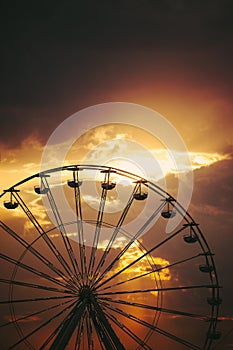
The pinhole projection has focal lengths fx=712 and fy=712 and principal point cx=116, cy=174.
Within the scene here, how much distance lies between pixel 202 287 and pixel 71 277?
9090 mm

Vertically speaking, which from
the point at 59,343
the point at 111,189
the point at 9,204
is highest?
the point at 111,189

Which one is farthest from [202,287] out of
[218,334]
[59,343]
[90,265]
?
[59,343]

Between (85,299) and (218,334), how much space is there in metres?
9.56

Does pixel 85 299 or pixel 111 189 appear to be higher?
pixel 111 189

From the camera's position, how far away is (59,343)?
41312 millimetres

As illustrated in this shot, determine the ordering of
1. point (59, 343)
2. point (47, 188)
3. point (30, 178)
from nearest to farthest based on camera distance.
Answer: point (59, 343) < point (30, 178) < point (47, 188)

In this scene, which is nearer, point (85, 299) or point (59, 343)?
point (59, 343)

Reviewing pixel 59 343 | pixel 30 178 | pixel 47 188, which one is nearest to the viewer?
pixel 59 343

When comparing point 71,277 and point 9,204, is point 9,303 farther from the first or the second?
point 9,204

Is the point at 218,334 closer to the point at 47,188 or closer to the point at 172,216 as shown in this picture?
the point at 172,216

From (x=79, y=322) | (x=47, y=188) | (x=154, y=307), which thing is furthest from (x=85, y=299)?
(x=47, y=188)

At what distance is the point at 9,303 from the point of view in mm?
43656

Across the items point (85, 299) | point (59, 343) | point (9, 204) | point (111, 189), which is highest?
point (111, 189)

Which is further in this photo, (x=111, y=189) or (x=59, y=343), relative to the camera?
(x=111, y=189)
